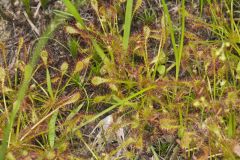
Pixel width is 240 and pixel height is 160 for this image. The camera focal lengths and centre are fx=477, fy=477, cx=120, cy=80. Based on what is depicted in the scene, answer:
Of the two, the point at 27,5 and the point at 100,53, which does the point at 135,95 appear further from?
the point at 27,5

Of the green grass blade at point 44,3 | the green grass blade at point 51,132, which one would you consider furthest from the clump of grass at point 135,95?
the green grass blade at point 44,3

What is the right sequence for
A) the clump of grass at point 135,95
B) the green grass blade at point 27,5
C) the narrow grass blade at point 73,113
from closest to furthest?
the clump of grass at point 135,95 → the narrow grass blade at point 73,113 → the green grass blade at point 27,5

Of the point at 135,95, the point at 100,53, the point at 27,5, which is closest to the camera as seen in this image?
the point at 135,95

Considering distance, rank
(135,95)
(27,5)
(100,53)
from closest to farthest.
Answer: (135,95), (100,53), (27,5)

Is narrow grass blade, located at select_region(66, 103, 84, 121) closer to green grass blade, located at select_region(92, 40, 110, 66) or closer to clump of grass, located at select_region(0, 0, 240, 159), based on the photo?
clump of grass, located at select_region(0, 0, 240, 159)

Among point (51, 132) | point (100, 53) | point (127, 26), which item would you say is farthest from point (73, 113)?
point (127, 26)

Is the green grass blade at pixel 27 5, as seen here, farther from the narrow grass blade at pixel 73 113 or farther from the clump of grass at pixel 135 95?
the narrow grass blade at pixel 73 113

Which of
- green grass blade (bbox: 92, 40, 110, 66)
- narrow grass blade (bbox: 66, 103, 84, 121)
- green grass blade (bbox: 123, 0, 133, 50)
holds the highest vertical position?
green grass blade (bbox: 123, 0, 133, 50)

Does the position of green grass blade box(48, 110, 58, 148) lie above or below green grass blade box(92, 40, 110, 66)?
below

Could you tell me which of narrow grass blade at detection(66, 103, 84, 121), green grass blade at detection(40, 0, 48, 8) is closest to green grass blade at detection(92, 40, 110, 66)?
narrow grass blade at detection(66, 103, 84, 121)

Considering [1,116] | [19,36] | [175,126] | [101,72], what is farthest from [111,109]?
[19,36]

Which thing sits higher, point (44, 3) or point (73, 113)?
point (44, 3)
